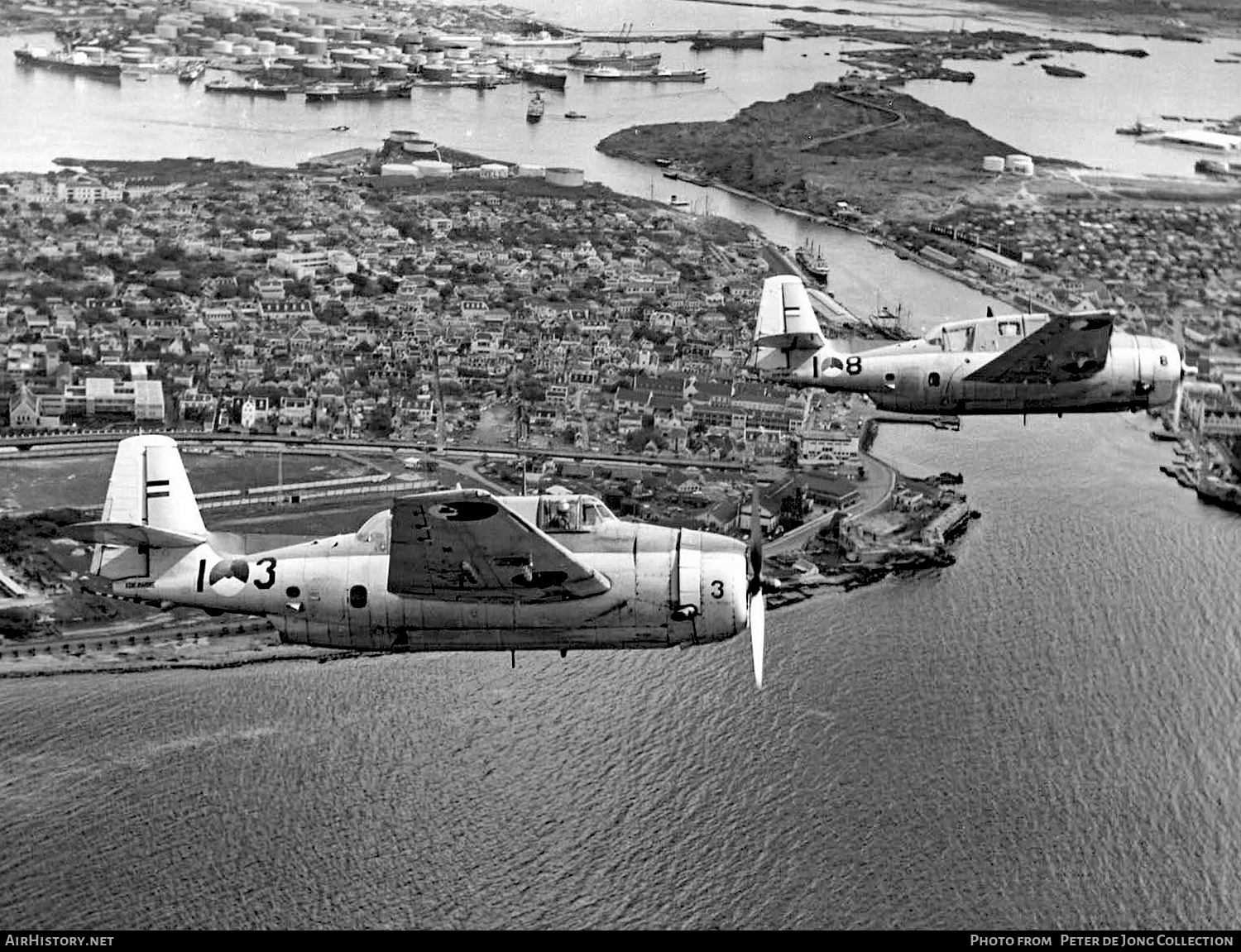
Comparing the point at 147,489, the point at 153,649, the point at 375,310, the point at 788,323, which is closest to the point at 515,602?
the point at 147,489

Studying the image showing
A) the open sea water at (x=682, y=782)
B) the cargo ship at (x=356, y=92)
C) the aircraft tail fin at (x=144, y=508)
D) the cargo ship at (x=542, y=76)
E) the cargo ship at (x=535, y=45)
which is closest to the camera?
the aircraft tail fin at (x=144, y=508)

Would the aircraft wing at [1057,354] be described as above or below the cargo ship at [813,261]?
above

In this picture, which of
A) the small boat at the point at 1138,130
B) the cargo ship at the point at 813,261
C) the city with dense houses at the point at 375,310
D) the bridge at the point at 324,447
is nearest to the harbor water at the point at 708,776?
the bridge at the point at 324,447

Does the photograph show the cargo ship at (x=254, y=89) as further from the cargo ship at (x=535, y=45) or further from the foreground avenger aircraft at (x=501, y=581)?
the foreground avenger aircraft at (x=501, y=581)

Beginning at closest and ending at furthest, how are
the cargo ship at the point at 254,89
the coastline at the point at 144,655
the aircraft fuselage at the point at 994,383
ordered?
the aircraft fuselage at the point at 994,383, the coastline at the point at 144,655, the cargo ship at the point at 254,89

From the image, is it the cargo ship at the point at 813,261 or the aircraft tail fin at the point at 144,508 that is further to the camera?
the cargo ship at the point at 813,261

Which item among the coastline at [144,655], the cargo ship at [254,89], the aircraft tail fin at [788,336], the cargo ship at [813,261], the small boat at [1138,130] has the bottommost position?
the coastline at [144,655]

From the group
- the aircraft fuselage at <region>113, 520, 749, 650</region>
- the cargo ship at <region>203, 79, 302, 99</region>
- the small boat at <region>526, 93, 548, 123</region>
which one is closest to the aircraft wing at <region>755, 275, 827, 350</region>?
the aircraft fuselage at <region>113, 520, 749, 650</region>

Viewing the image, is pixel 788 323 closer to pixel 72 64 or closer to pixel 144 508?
pixel 144 508
